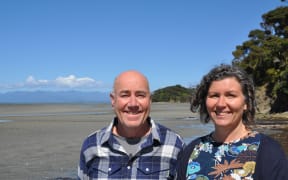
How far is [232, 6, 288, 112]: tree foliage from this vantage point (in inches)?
1604

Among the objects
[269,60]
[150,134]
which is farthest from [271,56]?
[150,134]

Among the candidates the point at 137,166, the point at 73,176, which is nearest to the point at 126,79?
the point at 137,166

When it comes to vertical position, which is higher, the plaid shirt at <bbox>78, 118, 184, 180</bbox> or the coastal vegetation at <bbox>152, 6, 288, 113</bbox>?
the coastal vegetation at <bbox>152, 6, 288, 113</bbox>

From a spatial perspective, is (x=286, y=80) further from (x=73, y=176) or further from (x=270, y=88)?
(x=73, y=176)

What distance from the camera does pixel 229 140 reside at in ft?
10.1

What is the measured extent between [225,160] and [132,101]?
37.9 inches

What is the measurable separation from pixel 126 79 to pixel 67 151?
42.2 ft

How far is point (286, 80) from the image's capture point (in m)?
38.1

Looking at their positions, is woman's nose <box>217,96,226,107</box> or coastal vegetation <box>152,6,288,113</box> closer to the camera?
woman's nose <box>217,96,226,107</box>

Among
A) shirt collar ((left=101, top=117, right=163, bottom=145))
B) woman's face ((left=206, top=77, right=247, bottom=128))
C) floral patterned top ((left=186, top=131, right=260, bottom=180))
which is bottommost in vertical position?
floral patterned top ((left=186, top=131, right=260, bottom=180))

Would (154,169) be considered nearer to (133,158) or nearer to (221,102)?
(133,158)

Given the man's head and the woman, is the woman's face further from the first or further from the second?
the man's head

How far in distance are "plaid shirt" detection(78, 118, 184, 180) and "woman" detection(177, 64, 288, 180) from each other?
0.44 m

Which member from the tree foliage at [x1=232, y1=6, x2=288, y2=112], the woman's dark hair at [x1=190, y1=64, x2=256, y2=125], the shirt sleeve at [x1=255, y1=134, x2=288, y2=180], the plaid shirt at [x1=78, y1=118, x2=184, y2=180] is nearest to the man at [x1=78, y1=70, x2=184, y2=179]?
the plaid shirt at [x1=78, y1=118, x2=184, y2=180]
